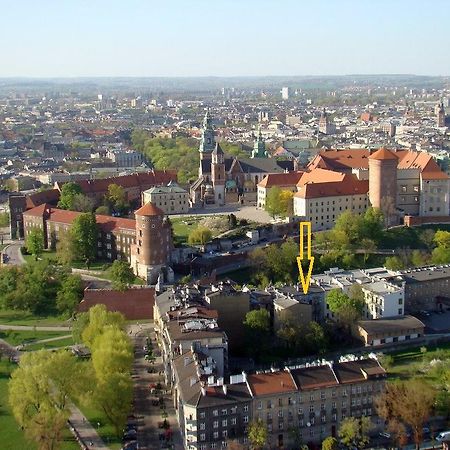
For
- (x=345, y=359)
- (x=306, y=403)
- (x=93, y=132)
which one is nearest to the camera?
(x=306, y=403)

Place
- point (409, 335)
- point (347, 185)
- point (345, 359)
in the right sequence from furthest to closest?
1. point (347, 185)
2. point (409, 335)
3. point (345, 359)

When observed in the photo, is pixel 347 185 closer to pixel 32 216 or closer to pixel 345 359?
pixel 32 216

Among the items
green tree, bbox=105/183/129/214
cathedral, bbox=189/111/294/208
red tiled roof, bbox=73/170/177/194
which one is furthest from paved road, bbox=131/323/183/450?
cathedral, bbox=189/111/294/208

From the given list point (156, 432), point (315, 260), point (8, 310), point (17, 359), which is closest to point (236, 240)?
point (315, 260)

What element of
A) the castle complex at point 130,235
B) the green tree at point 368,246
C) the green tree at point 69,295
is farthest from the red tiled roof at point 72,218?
the green tree at point 368,246

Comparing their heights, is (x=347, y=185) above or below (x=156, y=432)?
above

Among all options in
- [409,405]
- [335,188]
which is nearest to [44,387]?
[409,405]

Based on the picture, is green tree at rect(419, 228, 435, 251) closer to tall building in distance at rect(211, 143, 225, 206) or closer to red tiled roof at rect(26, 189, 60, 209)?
tall building in distance at rect(211, 143, 225, 206)

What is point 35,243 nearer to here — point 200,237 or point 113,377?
point 200,237
